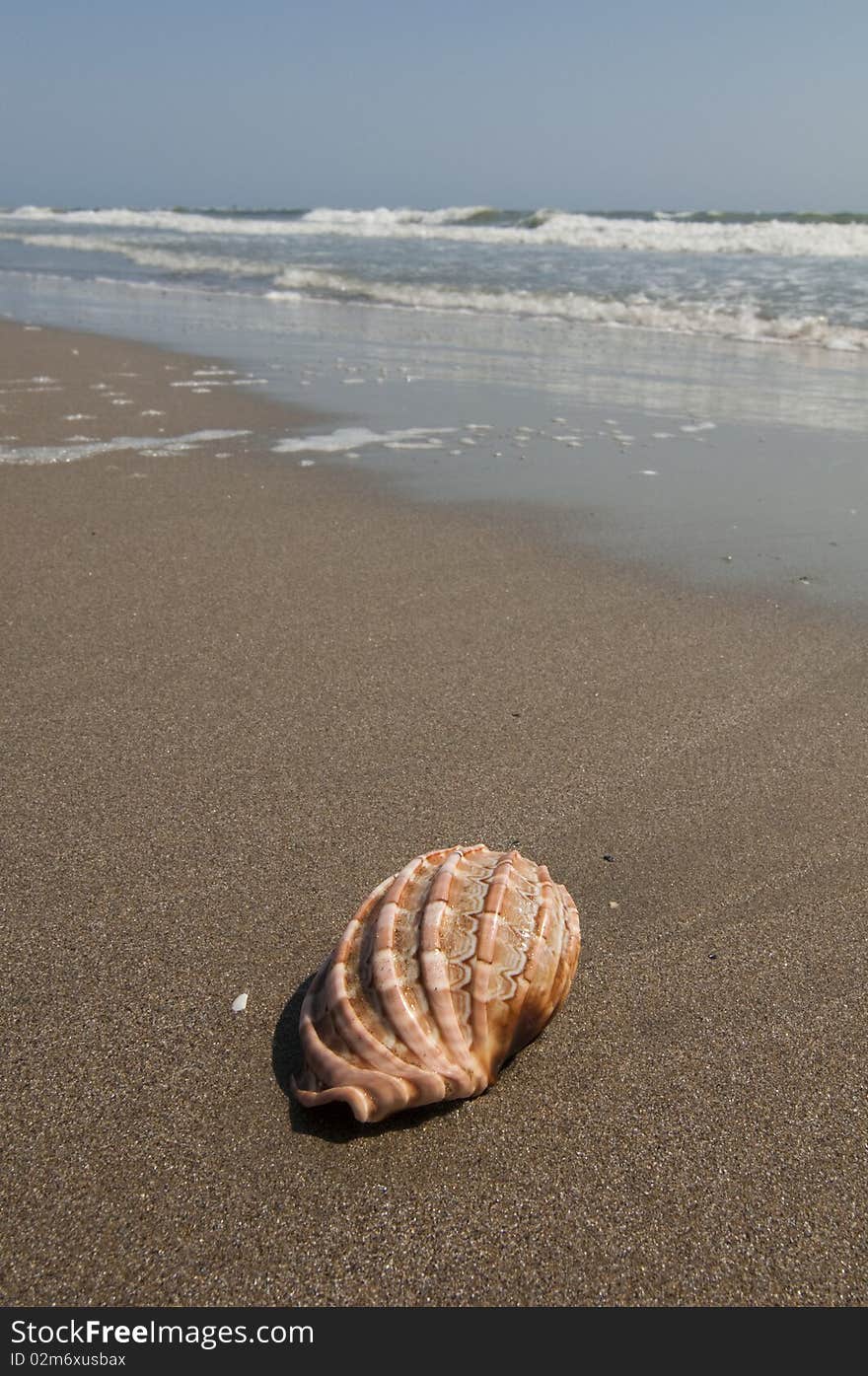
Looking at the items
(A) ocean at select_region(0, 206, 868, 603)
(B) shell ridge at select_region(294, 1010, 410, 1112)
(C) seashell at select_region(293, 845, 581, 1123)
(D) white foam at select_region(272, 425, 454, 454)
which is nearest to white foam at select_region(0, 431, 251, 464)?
(A) ocean at select_region(0, 206, 868, 603)

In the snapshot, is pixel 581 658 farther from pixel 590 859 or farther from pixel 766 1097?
pixel 766 1097

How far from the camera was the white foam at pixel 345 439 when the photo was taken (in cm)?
676

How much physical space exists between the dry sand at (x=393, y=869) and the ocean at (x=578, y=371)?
1229 mm

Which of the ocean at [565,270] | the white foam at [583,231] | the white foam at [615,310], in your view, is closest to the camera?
the white foam at [615,310]

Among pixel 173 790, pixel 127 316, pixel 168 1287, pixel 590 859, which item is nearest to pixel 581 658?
pixel 590 859

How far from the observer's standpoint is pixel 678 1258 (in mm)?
1635

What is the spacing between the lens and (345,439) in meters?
7.07

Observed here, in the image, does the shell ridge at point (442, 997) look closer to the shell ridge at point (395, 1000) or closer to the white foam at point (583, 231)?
the shell ridge at point (395, 1000)

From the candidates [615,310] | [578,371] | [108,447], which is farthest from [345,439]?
[615,310]

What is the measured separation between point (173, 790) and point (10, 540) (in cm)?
247

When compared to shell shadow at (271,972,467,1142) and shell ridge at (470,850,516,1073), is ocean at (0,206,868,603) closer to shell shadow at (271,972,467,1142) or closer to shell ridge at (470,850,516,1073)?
shell ridge at (470,850,516,1073)

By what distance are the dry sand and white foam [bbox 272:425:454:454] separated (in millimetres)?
2186

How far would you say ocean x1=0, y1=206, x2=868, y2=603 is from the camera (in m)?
5.56

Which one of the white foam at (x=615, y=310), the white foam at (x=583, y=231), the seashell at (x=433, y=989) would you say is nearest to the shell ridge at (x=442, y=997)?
the seashell at (x=433, y=989)
